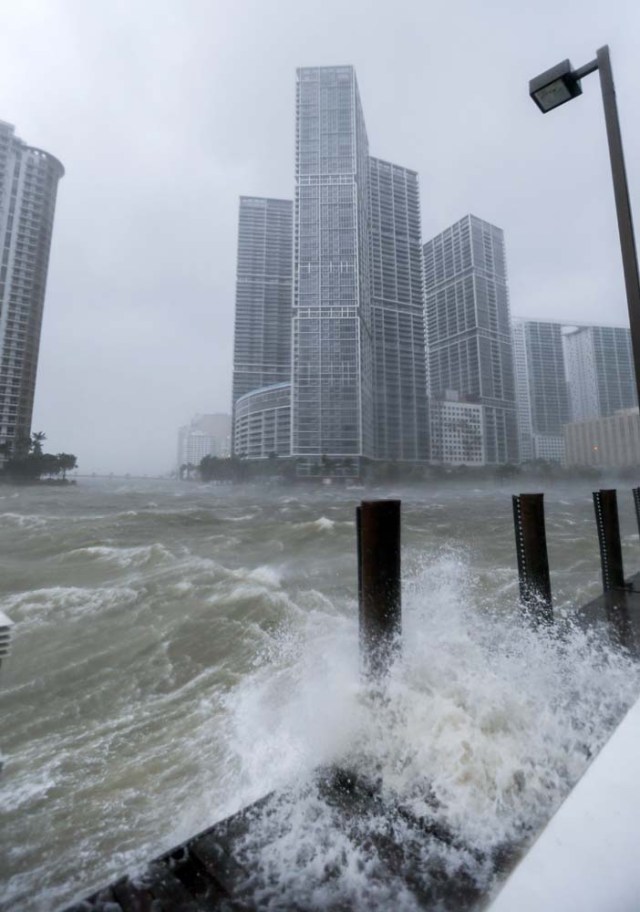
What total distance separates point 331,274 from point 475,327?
2826 cm

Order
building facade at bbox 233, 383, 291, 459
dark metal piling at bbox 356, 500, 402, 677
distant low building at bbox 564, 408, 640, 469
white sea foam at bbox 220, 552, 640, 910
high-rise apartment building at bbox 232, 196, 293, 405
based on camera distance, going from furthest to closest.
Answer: high-rise apartment building at bbox 232, 196, 293, 405 < building facade at bbox 233, 383, 291, 459 < distant low building at bbox 564, 408, 640, 469 < dark metal piling at bbox 356, 500, 402, 677 < white sea foam at bbox 220, 552, 640, 910

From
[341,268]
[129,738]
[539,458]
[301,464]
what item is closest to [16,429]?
[301,464]

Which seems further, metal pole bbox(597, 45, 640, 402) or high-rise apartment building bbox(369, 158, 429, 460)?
high-rise apartment building bbox(369, 158, 429, 460)

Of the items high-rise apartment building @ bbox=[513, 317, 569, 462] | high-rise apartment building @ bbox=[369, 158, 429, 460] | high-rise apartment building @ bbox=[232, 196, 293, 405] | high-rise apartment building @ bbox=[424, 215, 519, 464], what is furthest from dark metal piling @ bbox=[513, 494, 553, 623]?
high-rise apartment building @ bbox=[232, 196, 293, 405]

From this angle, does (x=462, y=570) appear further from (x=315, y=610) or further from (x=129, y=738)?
(x=129, y=738)

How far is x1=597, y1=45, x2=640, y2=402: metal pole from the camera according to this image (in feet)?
10.0

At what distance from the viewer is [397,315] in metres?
83.4

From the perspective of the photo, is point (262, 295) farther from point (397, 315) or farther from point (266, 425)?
point (266, 425)

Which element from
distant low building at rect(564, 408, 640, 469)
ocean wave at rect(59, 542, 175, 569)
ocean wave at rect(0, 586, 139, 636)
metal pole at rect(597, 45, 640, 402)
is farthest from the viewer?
distant low building at rect(564, 408, 640, 469)

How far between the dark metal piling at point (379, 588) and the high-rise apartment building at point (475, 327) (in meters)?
70.5

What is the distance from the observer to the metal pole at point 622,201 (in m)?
3.06

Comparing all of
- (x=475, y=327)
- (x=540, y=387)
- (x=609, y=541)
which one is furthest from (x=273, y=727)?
(x=475, y=327)

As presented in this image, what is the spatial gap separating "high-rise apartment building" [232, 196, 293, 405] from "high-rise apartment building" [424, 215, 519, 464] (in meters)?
32.8

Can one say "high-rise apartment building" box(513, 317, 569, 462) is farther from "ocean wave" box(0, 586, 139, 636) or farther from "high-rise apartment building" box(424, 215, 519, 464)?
"ocean wave" box(0, 586, 139, 636)
